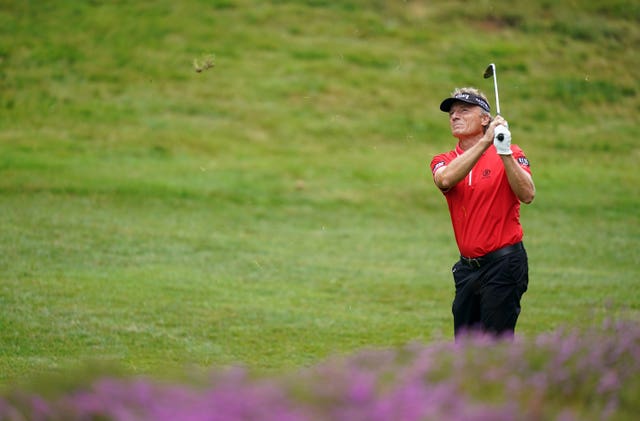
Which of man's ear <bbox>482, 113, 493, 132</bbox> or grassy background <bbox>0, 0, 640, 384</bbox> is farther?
grassy background <bbox>0, 0, 640, 384</bbox>

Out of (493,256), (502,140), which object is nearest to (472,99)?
(502,140)

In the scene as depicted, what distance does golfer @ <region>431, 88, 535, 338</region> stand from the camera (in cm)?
657

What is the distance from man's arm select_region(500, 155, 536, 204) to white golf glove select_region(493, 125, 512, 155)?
0.24ft

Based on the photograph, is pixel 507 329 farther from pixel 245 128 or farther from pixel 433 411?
pixel 245 128

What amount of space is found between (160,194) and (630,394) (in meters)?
15.4

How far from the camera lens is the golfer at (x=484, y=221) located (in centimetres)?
657

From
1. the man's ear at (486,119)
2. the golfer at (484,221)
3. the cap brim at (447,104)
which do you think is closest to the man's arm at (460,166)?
the golfer at (484,221)

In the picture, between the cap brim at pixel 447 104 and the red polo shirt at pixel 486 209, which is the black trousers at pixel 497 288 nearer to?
the red polo shirt at pixel 486 209

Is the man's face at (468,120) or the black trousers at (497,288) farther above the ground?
the man's face at (468,120)

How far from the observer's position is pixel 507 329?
21.6 feet

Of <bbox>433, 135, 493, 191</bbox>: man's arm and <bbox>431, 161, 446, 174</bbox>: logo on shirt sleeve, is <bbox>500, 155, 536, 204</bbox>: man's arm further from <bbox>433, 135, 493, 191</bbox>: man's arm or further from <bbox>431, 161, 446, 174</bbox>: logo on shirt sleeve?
<bbox>431, 161, 446, 174</bbox>: logo on shirt sleeve

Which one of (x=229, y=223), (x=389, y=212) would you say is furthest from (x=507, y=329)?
(x=389, y=212)

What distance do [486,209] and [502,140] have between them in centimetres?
59

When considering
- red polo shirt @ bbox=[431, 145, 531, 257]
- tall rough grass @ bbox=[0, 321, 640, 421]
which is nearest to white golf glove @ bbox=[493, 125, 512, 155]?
red polo shirt @ bbox=[431, 145, 531, 257]
